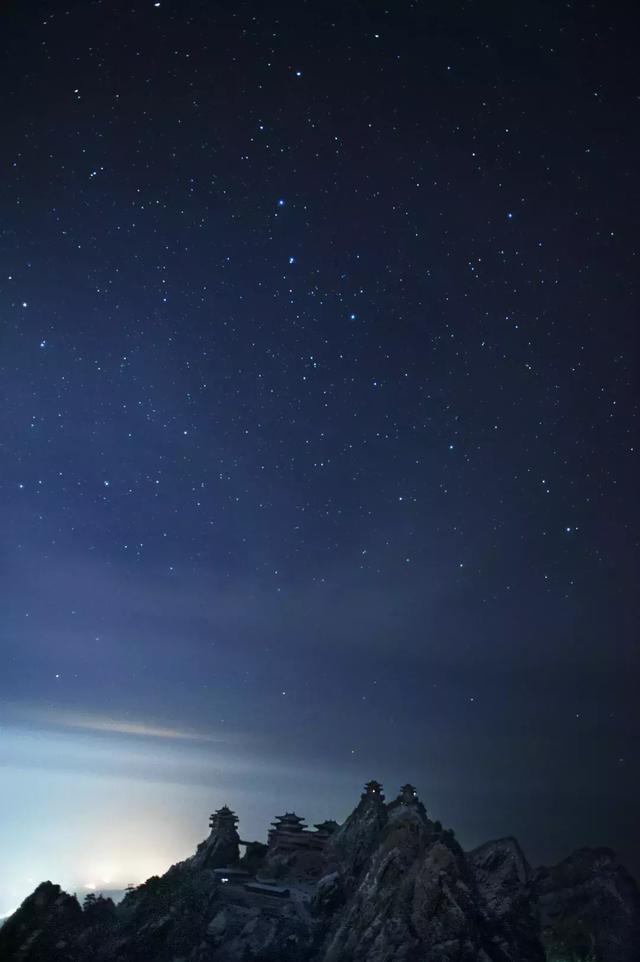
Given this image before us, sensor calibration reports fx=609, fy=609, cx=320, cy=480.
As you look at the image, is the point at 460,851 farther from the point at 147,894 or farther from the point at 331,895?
the point at 147,894

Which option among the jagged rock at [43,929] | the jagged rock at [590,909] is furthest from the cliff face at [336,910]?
the jagged rock at [590,909]

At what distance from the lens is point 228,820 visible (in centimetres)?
9625

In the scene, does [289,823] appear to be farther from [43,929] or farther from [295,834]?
[43,929]

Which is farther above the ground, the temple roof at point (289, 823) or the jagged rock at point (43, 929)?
the temple roof at point (289, 823)

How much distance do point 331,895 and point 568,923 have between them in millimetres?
43754

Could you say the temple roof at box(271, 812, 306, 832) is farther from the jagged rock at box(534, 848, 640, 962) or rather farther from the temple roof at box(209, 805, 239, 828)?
the jagged rock at box(534, 848, 640, 962)

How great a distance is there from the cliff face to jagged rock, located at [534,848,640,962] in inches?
19.1

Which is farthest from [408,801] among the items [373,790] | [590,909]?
[590,909]

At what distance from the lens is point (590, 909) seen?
101m

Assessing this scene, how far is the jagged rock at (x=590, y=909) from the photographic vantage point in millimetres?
94562

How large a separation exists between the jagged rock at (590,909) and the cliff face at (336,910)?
485 mm

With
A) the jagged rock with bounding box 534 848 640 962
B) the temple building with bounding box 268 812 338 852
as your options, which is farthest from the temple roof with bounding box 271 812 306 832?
the jagged rock with bounding box 534 848 640 962

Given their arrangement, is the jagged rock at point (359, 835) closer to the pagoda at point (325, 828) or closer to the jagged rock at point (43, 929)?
the pagoda at point (325, 828)

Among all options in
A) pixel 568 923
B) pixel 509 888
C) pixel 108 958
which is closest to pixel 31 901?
pixel 108 958
